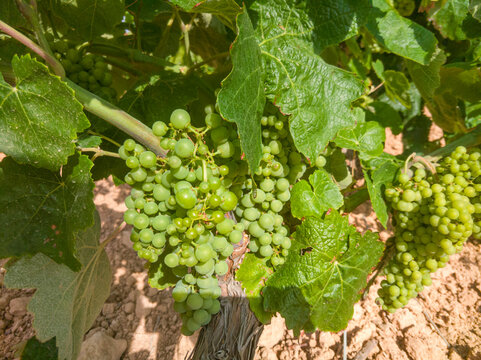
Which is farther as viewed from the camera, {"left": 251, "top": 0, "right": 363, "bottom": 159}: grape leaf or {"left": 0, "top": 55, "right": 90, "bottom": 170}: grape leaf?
{"left": 251, "top": 0, "right": 363, "bottom": 159}: grape leaf

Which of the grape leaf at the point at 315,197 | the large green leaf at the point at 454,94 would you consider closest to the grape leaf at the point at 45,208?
the grape leaf at the point at 315,197

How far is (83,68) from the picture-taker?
49.6 inches

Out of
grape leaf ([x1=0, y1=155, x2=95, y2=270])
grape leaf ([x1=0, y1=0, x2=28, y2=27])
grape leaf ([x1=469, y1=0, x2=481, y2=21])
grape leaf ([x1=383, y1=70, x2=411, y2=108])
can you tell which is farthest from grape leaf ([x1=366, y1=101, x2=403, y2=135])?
grape leaf ([x1=0, y1=0, x2=28, y2=27])

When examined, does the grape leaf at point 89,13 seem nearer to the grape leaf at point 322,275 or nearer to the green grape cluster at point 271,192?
the green grape cluster at point 271,192

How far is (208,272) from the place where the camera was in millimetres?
1054

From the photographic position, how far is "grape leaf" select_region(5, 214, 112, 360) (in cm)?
112

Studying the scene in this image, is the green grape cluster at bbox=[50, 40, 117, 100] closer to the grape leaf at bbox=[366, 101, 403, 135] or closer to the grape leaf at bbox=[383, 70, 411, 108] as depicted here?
the grape leaf at bbox=[383, 70, 411, 108]

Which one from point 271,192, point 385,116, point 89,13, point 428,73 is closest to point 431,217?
point 271,192

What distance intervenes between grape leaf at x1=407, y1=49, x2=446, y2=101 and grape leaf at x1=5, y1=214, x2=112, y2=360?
1660 mm

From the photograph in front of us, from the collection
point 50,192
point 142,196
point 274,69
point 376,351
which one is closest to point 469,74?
point 274,69

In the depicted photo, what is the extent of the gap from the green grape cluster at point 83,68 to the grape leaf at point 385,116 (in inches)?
67.3

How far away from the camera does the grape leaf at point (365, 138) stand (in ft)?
5.06

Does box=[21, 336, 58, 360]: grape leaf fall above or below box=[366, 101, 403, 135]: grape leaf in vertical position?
below

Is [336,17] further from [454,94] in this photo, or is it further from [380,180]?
[454,94]
